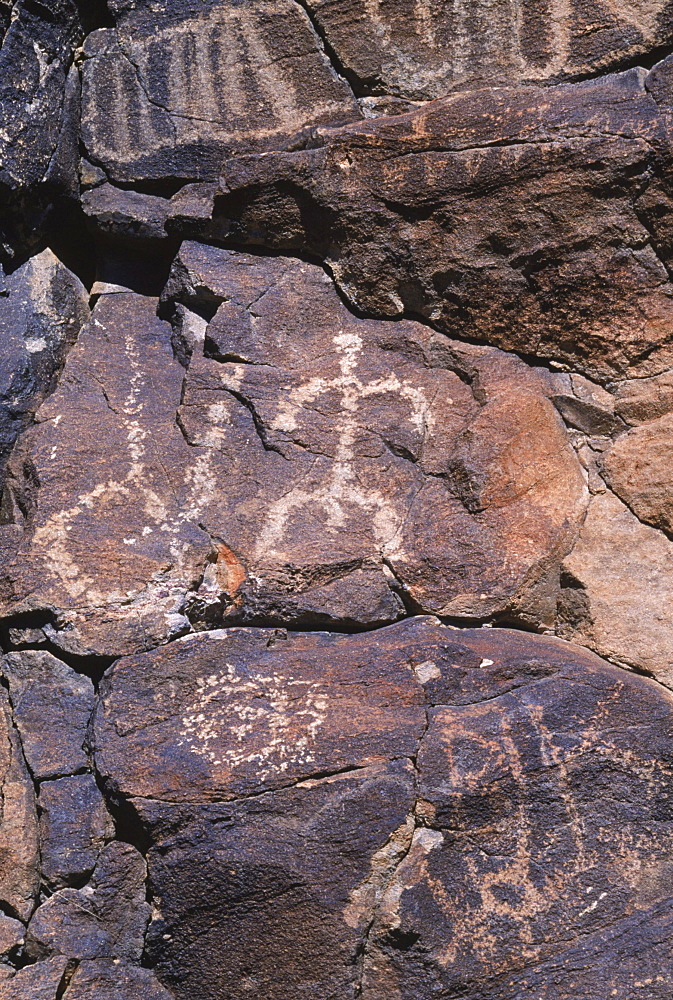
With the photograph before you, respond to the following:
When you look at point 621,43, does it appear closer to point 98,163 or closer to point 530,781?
point 98,163

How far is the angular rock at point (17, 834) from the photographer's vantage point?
5.78 ft

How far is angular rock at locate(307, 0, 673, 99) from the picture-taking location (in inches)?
79.9

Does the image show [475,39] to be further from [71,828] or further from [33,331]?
[71,828]

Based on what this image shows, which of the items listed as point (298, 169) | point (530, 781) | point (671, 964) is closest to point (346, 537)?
point (530, 781)

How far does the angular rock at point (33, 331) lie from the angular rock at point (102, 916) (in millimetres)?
998

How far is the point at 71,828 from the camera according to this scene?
1.78 m

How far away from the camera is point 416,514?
1.93m

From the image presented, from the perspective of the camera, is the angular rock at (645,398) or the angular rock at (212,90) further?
the angular rock at (212,90)

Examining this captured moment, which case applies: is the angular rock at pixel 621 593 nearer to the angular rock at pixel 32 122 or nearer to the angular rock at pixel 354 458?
the angular rock at pixel 354 458

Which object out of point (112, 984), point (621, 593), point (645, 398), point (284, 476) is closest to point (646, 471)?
point (645, 398)

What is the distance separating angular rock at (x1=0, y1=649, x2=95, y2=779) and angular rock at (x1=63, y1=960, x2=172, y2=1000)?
38 centimetres

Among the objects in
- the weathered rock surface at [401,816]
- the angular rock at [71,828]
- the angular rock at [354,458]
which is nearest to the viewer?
the weathered rock surface at [401,816]

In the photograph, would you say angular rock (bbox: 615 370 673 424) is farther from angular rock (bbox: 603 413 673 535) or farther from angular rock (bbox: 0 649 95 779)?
angular rock (bbox: 0 649 95 779)

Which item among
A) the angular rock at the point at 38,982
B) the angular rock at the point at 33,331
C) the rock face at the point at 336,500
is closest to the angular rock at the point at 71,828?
the rock face at the point at 336,500
